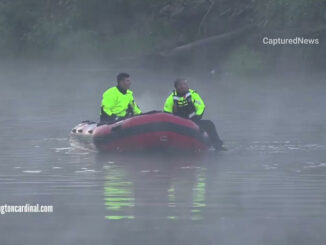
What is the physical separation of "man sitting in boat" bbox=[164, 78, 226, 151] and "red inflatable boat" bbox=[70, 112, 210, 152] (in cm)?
45

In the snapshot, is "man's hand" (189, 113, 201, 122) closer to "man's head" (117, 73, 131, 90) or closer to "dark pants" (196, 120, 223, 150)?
"dark pants" (196, 120, 223, 150)

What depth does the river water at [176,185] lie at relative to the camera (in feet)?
38.0

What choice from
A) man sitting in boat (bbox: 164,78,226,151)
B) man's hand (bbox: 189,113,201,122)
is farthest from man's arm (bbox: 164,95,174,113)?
man's hand (bbox: 189,113,201,122)

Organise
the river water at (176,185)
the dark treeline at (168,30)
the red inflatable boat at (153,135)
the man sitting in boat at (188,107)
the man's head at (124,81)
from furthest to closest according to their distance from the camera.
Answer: the dark treeline at (168,30)
the man's head at (124,81)
the man sitting in boat at (188,107)
the red inflatable boat at (153,135)
the river water at (176,185)

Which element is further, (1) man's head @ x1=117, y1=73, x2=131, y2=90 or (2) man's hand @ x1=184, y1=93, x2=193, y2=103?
(1) man's head @ x1=117, y1=73, x2=131, y2=90

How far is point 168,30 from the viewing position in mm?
54562

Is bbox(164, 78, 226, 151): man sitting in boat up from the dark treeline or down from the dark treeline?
down

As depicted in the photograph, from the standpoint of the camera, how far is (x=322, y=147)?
20.6 metres

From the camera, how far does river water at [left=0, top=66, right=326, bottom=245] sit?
11586mm

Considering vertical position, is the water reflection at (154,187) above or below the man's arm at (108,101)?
below

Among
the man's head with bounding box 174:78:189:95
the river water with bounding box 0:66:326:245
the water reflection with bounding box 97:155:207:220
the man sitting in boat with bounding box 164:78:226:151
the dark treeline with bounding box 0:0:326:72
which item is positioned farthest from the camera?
the dark treeline with bounding box 0:0:326:72

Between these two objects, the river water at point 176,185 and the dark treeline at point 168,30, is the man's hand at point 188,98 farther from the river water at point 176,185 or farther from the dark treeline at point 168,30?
the dark treeline at point 168,30

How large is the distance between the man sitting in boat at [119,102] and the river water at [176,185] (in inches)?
33.3

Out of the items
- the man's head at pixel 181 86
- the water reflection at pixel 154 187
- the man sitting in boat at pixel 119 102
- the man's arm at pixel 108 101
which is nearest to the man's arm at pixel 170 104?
the man's head at pixel 181 86
